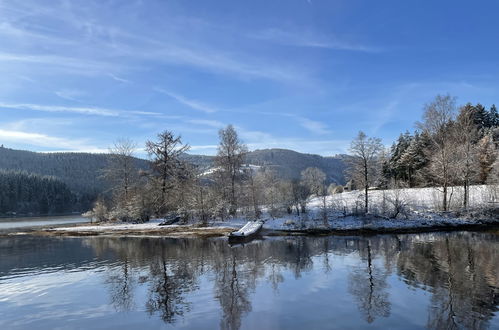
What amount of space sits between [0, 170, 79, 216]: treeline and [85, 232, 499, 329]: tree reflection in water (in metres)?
131

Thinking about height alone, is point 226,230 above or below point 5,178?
below

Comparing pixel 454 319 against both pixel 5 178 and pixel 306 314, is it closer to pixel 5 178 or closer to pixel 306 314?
pixel 306 314

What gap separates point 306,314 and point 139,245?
1029 inches

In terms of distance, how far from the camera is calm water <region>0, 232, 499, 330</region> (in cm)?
1412

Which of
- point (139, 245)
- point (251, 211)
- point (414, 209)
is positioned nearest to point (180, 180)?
point (251, 211)

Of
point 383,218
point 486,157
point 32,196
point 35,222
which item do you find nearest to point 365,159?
point 383,218

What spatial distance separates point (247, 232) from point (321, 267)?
54.0 ft

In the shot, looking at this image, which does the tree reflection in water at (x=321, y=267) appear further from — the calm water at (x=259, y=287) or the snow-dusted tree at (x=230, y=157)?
the snow-dusted tree at (x=230, y=157)

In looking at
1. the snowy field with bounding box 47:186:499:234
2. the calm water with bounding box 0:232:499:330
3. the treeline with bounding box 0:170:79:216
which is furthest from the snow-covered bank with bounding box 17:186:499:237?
the treeline with bounding box 0:170:79:216

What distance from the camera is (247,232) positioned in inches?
1556

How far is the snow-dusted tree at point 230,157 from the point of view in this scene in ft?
180

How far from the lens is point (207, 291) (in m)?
18.5

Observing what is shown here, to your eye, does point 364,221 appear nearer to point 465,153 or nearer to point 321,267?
point 465,153

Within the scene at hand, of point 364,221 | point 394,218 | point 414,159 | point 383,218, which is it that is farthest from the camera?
point 414,159
